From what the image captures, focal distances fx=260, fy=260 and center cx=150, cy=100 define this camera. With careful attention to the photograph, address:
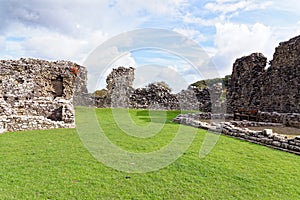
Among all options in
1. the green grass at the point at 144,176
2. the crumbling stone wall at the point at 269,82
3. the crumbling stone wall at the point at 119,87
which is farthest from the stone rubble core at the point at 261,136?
the crumbling stone wall at the point at 119,87

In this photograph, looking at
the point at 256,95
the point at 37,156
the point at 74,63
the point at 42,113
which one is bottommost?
the point at 37,156

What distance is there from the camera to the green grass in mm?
4395

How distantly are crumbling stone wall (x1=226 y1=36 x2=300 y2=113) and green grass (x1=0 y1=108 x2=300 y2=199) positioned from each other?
12.1 meters

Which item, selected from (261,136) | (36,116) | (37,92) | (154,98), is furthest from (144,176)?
(154,98)

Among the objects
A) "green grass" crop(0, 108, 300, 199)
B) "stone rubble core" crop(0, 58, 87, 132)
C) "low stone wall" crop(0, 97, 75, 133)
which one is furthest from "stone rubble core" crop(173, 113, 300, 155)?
"stone rubble core" crop(0, 58, 87, 132)

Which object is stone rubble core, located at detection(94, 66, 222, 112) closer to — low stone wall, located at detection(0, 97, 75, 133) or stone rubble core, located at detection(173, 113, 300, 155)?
low stone wall, located at detection(0, 97, 75, 133)

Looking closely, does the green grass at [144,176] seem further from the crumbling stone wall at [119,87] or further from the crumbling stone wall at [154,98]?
the crumbling stone wall at [154,98]

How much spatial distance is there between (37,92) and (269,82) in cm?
1690

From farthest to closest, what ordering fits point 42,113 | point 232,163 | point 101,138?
point 42,113, point 101,138, point 232,163

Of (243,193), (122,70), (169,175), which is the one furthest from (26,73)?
(243,193)

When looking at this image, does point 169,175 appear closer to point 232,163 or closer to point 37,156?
point 232,163

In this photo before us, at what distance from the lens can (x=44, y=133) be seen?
9156 millimetres

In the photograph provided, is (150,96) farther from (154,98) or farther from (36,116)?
(36,116)

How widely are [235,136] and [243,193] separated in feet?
17.9
